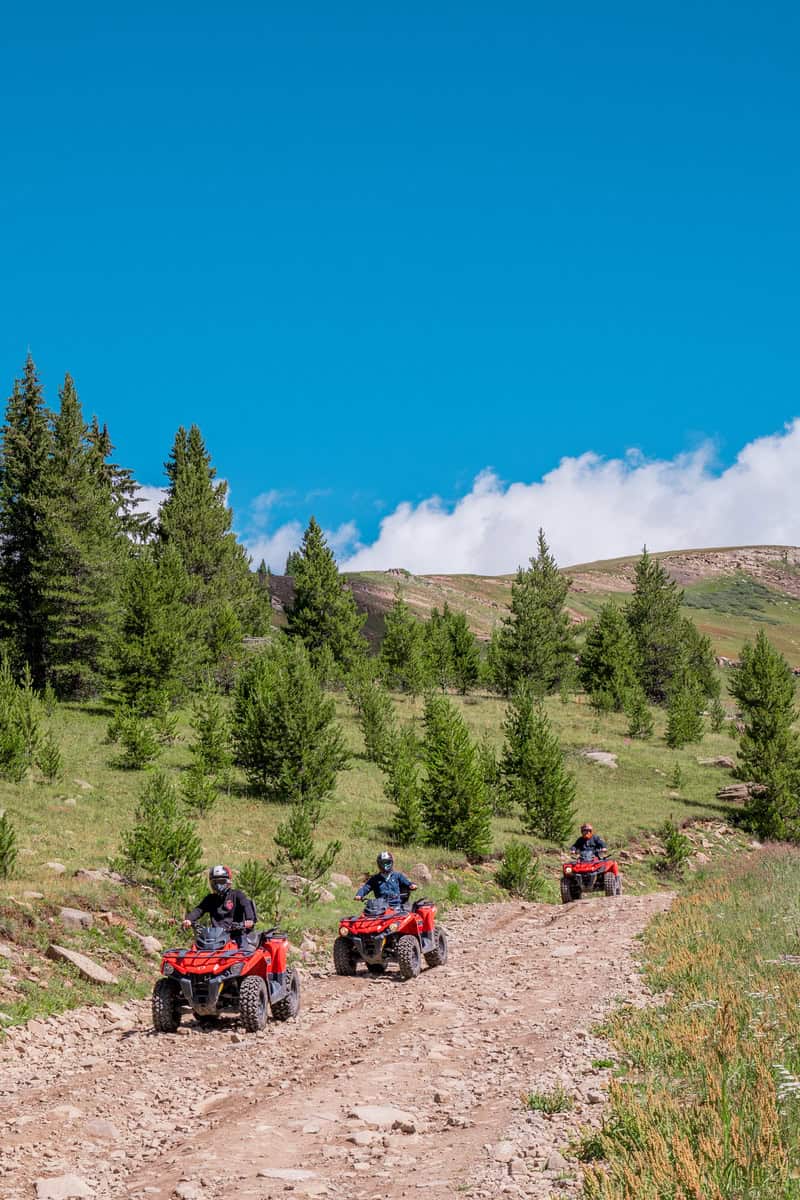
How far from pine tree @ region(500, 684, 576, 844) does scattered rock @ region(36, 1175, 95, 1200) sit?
26612 millimetres

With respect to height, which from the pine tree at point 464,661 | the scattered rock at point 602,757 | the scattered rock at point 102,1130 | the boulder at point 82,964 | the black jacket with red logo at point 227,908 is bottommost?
the scattered rock at point 602,757

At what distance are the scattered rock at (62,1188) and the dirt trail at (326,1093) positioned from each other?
0.20 ft

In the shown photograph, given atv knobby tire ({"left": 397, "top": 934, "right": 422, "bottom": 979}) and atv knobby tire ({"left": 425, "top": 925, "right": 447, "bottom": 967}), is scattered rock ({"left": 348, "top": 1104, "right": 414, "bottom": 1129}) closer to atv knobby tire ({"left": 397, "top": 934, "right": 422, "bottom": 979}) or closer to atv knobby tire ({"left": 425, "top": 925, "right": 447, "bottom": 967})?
atv knobby tire ({"left": 397, "top": 934, "right": 422, "bottom": 979})

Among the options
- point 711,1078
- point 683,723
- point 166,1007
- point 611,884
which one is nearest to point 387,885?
point 166,1007

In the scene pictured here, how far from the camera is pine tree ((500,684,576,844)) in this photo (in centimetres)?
3198

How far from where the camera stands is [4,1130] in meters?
7.75

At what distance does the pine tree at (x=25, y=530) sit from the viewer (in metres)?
43.2

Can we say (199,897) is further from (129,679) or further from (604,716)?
(604,716)

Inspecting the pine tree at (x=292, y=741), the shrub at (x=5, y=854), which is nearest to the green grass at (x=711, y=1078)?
the shrub at (x=5, y=854)

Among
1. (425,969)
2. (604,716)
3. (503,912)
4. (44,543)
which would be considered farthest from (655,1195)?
(604,716)

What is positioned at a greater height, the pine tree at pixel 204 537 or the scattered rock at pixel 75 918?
the pine tree at pixel 204 537

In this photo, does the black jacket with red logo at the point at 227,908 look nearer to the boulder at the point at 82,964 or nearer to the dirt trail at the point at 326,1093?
the dirt trail at the point at 326,1093

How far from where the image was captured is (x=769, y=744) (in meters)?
39.7

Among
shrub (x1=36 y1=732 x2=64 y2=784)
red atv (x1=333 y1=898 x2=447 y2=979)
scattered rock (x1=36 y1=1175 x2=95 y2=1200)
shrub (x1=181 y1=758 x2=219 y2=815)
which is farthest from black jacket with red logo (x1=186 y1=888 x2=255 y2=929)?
shrub (x1=36 y1=732 x2=64 y2=784)
